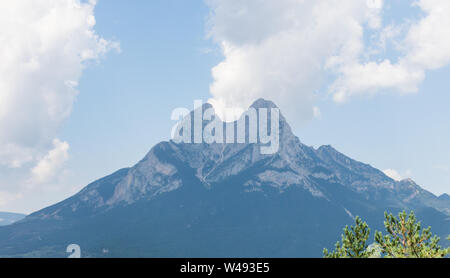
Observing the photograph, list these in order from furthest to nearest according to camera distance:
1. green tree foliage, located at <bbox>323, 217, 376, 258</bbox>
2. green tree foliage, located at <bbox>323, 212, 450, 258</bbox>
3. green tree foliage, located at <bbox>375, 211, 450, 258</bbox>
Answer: green tree foliage, located at <bbox>323, 217, 376, 258</bbox> < green tree foliage, located at <bbox>375, 211, 450, 258</bbox> < green tree foliage, located at <bbox>323, 212, 450, 258</bbox>

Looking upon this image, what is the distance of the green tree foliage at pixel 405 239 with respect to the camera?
43781mm

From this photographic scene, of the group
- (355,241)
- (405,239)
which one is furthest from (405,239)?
(355,241)

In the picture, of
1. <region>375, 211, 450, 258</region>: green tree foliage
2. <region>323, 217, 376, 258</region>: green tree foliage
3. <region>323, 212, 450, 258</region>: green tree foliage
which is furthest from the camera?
<region>323, 217, 376, 258</region>: green tree foliage

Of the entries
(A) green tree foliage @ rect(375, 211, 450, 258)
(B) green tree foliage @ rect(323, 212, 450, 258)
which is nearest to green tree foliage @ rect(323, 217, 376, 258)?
(B) green tree foliage @ rect(323, 212, 450, 258)

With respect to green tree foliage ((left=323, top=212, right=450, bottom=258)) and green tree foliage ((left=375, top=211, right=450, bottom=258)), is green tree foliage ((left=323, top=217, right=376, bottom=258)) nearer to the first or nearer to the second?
green tree foliage ((left=323, top=212, right=450, bottom=258))

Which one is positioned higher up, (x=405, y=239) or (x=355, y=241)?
(x=355, y=241)

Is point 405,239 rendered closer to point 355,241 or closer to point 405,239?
point 405,239

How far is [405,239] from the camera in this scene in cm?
4575

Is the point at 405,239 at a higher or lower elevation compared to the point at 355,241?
lower

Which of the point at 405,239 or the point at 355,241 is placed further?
the point at 355,241

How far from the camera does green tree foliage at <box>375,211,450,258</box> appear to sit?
1724 inches
